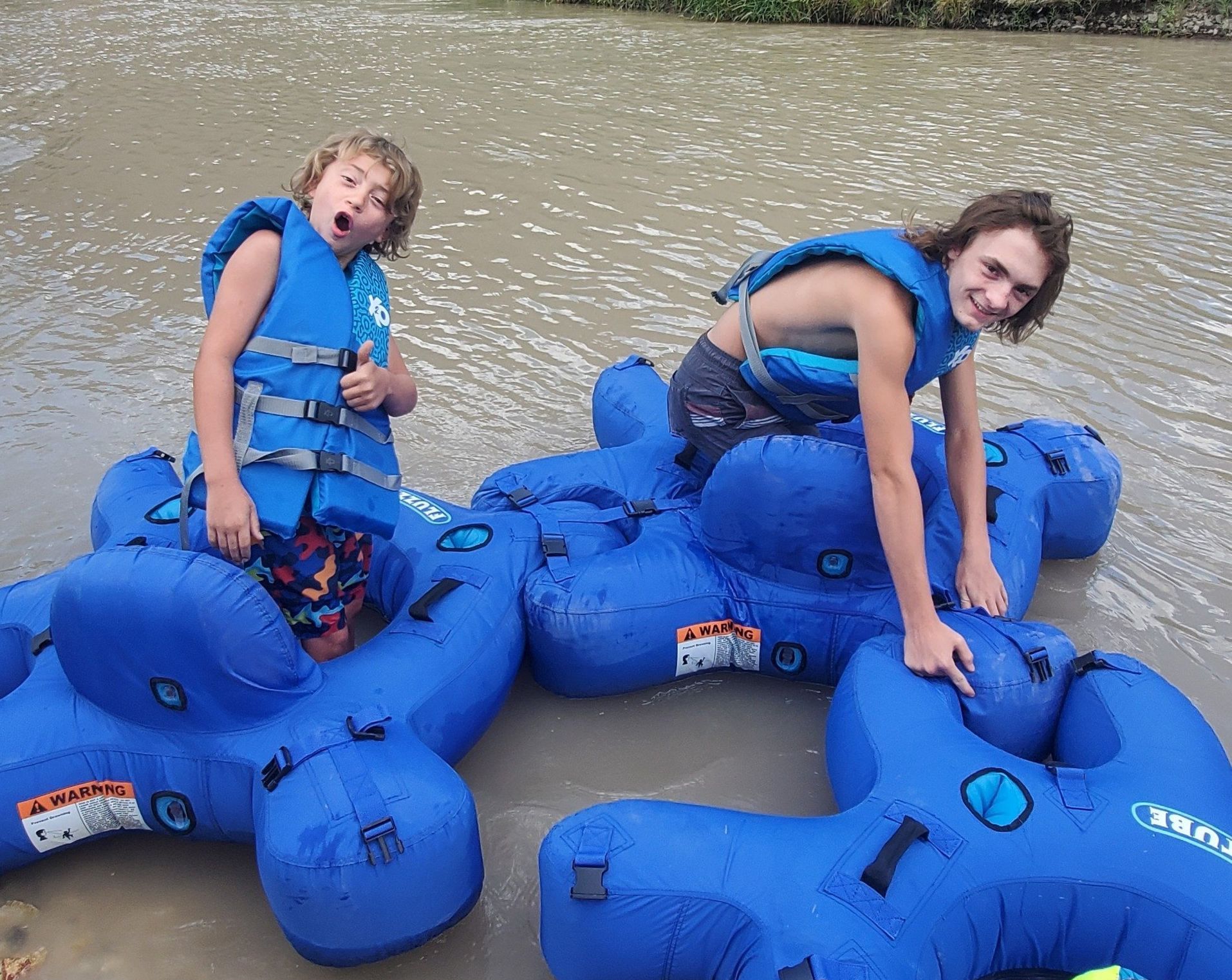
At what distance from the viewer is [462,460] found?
3.65m

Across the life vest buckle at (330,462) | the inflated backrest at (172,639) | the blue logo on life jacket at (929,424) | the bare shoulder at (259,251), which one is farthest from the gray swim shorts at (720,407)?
the inflated backrest at (172,639)

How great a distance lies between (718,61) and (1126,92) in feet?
12.3

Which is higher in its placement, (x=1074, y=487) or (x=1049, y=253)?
A: (x=1049, y=253)

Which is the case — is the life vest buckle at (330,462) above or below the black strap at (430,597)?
above

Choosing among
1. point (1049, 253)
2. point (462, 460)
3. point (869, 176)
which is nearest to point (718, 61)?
point (869, 176)

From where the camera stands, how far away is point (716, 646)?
251 centimetres

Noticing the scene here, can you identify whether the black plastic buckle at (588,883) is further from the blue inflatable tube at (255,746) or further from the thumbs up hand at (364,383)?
the thumbs up hand at (364,383)

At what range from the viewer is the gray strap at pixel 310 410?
2.13 metres

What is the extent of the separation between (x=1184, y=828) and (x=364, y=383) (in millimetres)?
1782

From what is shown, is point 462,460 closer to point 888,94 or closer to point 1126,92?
point 888,94

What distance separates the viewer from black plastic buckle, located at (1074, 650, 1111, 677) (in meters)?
2.19

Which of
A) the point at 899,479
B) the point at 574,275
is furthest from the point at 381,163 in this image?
the point at 574,275

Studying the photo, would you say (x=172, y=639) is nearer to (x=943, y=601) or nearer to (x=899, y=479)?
(x=899, y=479)

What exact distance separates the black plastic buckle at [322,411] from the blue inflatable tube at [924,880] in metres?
0.98
